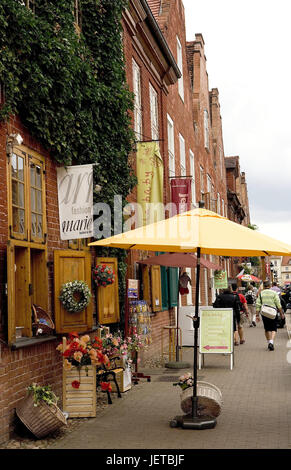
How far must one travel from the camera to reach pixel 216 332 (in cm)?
1292

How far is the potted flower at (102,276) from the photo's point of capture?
406 inches

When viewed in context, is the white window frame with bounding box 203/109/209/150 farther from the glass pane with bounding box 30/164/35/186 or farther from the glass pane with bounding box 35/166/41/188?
the glass pane with bounding box 30/164/35/186

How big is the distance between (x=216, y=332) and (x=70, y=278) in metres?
4.81

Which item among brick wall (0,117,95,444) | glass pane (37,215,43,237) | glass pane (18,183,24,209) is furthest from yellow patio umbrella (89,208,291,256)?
brick wall (0,117,95,444)

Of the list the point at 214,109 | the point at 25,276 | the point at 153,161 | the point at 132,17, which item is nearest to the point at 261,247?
the point at 25,276

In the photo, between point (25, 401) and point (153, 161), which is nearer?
point (25, 401)

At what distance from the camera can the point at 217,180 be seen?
34406 mm

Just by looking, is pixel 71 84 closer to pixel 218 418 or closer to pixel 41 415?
pixel 41 415

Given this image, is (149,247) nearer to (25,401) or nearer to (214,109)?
(25,401)

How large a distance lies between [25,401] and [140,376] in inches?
179

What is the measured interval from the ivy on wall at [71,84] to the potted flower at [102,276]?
1.16 meters

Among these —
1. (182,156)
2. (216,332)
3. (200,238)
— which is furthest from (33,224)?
(182,156)

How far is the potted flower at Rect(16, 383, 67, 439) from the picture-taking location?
22.4ft

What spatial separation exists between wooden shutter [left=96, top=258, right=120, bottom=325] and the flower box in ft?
7.90
